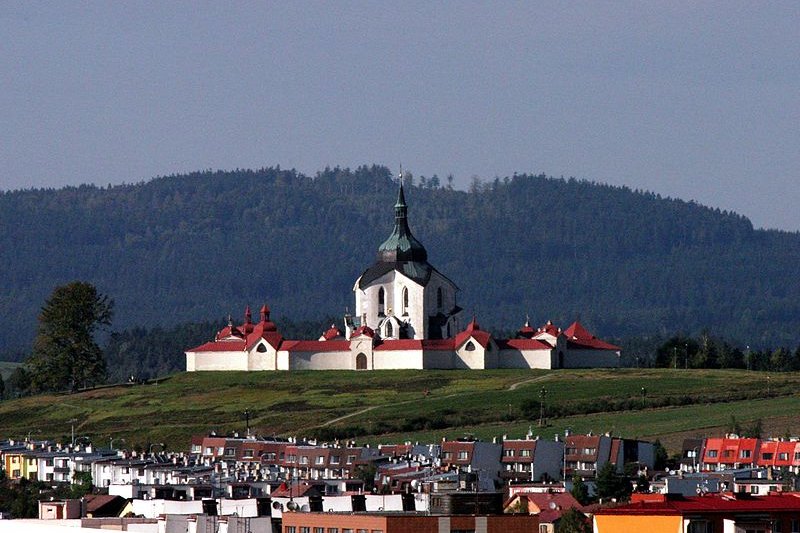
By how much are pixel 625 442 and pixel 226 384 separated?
221ft

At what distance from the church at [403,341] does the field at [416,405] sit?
3.66m

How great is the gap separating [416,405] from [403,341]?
27.0 m

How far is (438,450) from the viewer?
4464 inches

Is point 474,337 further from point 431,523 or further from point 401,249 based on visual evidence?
point 431,523


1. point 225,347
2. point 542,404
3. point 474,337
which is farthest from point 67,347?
point 542,404

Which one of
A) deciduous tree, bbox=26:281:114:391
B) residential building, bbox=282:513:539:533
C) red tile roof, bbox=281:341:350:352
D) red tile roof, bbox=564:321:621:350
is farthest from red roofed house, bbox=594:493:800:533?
deciduous tree, bbox=26:281:114:391

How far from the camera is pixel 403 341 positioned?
17712 centimetres

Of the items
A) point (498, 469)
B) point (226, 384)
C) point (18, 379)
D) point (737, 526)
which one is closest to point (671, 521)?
point (737, 526)

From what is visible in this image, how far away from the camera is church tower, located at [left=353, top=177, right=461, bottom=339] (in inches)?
7338

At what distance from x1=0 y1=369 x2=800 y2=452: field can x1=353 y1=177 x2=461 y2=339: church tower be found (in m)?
13.2

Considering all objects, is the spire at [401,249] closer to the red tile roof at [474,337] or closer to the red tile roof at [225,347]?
the red tile roof at [225,347]

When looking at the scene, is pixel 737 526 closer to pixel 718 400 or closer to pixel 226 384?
pixel 718 400

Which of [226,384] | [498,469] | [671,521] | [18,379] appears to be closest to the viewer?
[671,521]

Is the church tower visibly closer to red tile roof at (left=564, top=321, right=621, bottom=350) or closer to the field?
red tile roof at (left=564, top=321, right=621, bottom=350)
